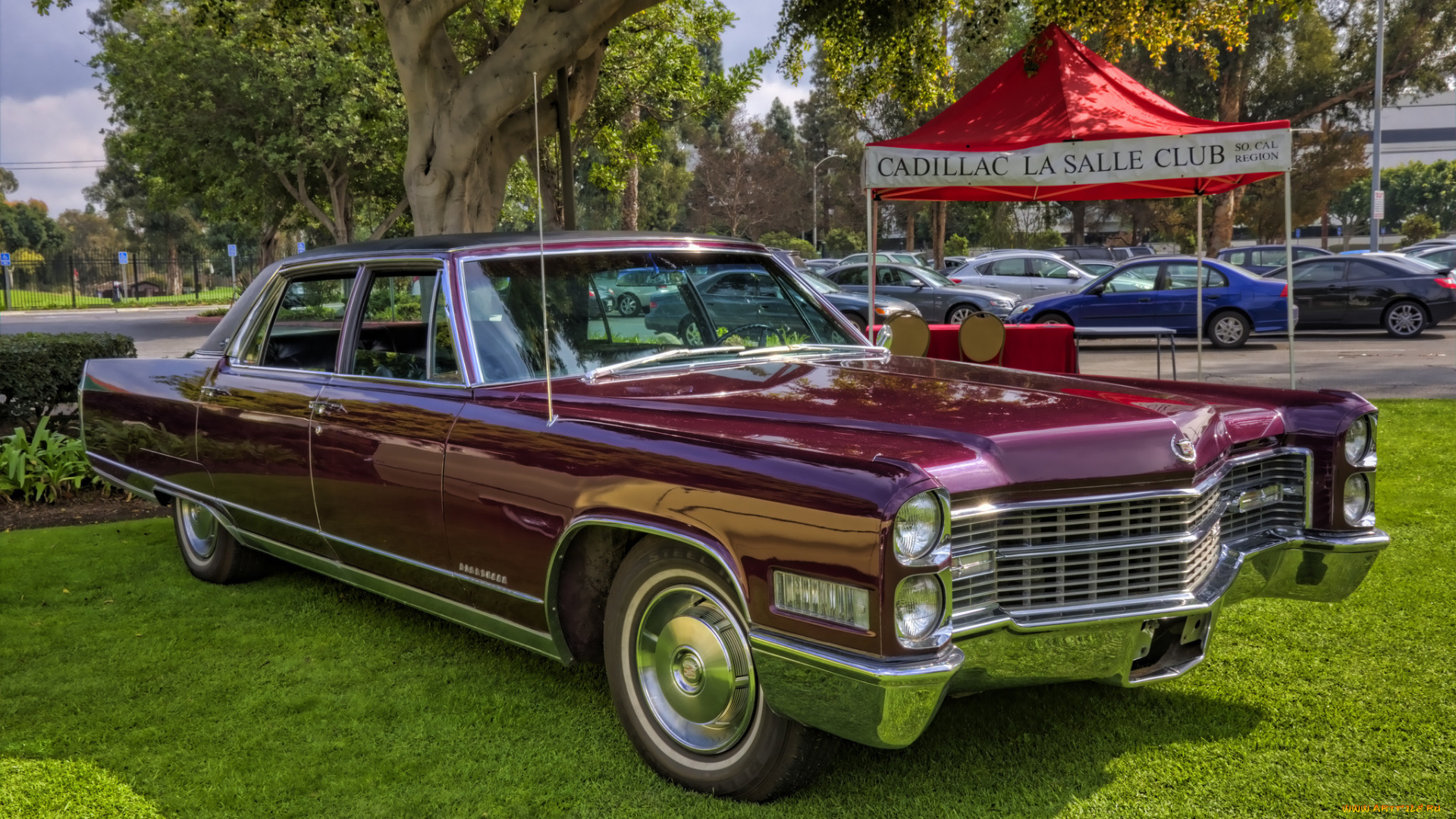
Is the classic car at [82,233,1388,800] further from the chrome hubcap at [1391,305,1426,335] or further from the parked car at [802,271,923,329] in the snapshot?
the chrome hubcap at [1391,305,1426,335]

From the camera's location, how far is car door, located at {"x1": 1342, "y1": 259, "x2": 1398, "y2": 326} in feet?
57.1

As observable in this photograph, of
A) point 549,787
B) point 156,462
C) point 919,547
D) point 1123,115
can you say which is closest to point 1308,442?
point 919,547

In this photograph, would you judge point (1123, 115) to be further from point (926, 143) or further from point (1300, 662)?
point (1300, 662)

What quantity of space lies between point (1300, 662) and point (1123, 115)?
5614mm

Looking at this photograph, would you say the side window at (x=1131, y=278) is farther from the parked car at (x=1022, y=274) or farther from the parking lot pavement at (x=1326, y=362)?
the parked car at (x=1022, y=274)

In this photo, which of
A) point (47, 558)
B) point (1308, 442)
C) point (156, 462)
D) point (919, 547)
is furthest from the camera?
point (47, 558)

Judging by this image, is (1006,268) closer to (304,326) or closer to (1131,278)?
(1131,278)

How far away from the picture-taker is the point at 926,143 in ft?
27.3

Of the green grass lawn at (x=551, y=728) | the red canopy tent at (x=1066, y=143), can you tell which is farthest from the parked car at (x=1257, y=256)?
the green grass lawn at (x=551, y=728)

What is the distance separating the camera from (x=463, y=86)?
10359 mm

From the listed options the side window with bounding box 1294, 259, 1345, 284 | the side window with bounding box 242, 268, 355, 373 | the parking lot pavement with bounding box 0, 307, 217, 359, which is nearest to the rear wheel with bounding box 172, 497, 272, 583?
the side window with bounding box 242, 268, 355, 373

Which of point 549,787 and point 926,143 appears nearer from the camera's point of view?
point 549,787

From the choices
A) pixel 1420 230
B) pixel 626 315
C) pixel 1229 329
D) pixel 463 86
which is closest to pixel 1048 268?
pixel 1229 329

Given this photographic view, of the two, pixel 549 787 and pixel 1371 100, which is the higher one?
pixel 1371 100
